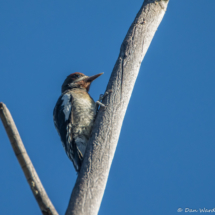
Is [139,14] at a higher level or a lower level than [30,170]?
higher

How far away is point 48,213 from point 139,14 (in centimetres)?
239

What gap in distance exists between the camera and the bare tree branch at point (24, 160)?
2418mm

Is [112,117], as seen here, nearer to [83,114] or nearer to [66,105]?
[83,114]

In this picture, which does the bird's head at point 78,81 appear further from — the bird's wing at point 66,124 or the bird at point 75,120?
the bird's wing at point 66,124

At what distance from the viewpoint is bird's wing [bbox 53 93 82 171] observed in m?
4.11

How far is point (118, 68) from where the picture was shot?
11.2 feet

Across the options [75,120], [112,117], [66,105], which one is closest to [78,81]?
[66,105]

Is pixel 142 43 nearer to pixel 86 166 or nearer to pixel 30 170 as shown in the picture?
pixel 86 166

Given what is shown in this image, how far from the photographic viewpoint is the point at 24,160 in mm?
2449

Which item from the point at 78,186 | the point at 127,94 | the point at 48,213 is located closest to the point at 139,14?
the point at 127,94

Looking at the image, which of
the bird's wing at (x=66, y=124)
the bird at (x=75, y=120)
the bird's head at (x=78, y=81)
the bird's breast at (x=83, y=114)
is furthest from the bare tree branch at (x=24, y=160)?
the bird's head at (x=78, y=81)

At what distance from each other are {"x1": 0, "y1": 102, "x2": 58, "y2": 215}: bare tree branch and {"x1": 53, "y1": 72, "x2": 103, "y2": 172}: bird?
4.34 ft

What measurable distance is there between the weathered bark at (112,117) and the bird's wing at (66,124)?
1.02 m

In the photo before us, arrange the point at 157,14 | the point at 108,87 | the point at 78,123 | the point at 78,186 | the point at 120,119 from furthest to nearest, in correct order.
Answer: the point at 78,123 → the point at 157,14 → the point at 108,87 → the point at 120,119 → the point at 78,186
